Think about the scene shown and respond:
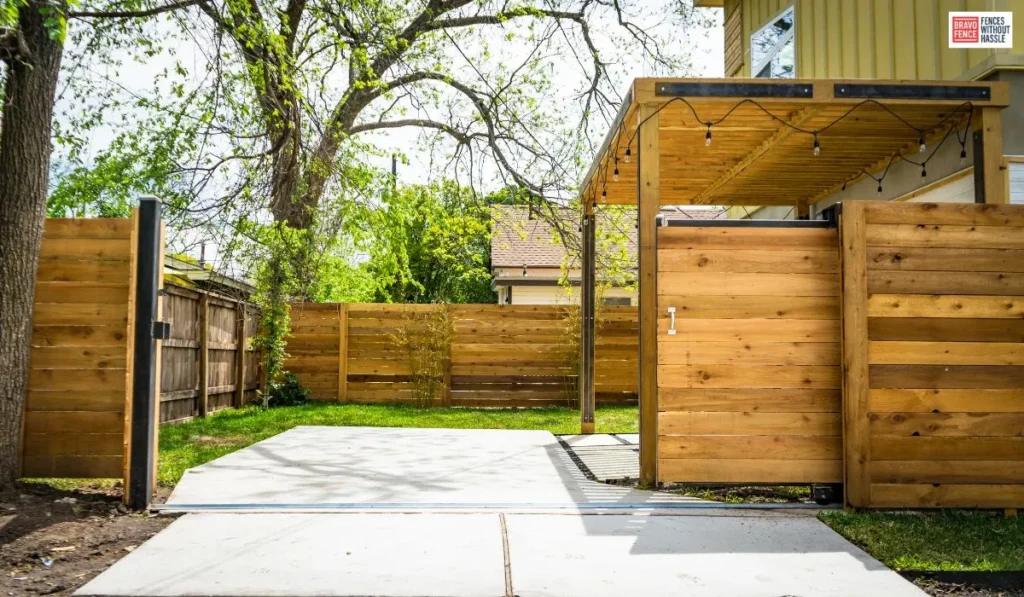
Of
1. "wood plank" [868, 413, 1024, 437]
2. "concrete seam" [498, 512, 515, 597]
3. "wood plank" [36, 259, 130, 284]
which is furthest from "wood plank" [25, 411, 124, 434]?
"wood plank" [868, 413, 1024, 437]

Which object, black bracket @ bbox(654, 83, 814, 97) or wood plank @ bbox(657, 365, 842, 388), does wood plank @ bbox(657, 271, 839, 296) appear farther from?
black bracket @ bbox(654, 83, 814, 97)

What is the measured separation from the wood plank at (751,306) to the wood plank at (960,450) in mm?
904

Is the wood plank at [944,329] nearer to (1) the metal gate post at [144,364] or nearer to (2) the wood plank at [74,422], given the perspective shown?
(1) the metal gate post at [144,364]

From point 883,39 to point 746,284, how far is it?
4.08 meters

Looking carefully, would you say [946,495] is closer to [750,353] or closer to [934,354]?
[934,354]

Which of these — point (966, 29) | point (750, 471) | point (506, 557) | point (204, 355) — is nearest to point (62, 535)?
point (506, 557)

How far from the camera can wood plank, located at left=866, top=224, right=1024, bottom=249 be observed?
16.6 ft

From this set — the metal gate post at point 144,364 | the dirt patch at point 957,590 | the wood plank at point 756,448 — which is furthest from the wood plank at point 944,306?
the metal gate post at point 144,364

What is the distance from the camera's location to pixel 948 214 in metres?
5.04

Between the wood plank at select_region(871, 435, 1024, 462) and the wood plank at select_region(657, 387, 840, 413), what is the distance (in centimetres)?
41

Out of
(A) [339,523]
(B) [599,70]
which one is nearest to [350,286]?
(B) [599,70]

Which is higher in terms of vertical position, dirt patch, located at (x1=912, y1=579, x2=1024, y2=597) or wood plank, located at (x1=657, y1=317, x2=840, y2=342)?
wood plank, located at (x1=657, y1=317, x2=840, y2=342)

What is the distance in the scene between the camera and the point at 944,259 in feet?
16.6

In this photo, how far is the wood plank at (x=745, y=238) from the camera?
5.23m
